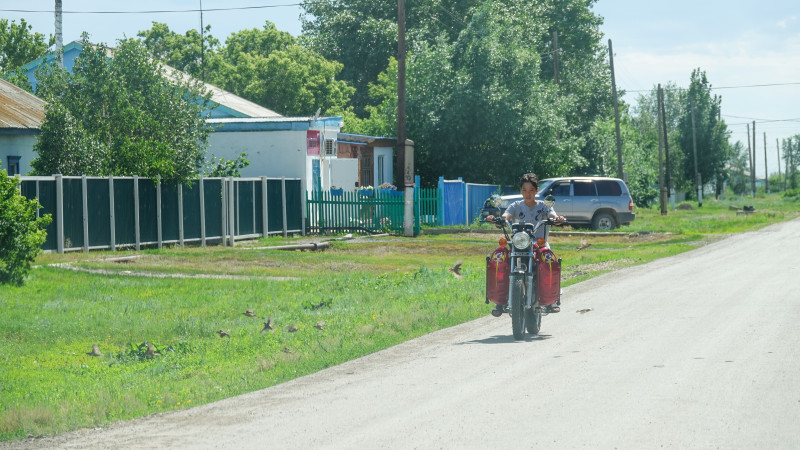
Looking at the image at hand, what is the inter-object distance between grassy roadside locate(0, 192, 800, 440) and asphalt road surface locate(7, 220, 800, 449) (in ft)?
2.42

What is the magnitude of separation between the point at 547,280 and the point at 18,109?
78.3 ft

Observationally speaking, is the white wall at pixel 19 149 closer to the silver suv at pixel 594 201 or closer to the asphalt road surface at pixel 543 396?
the silver suv at pixel 594 201

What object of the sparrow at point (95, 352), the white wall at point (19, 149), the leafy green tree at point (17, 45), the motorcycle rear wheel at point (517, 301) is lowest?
the sparrow at point (95, 352)

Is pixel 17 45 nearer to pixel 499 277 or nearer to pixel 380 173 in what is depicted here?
pixel 380 173

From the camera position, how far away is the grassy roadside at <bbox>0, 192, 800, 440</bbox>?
907 centimetres

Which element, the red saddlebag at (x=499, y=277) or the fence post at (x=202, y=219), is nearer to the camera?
the red saddlebag at (x=499, y=277)

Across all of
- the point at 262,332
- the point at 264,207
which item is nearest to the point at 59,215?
the point at 264,207

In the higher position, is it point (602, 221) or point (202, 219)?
point (202, 219)

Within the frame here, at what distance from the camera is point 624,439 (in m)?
6.35

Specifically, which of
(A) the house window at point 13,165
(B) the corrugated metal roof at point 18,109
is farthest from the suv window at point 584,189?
(A) the house window at point 13,165

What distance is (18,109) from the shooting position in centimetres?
3066

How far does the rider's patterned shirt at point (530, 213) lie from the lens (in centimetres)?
1149

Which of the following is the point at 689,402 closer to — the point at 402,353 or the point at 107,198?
the point at 402,353

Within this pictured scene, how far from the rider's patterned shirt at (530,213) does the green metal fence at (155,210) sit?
1449 centimetres
